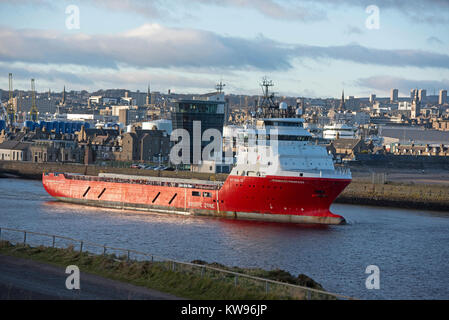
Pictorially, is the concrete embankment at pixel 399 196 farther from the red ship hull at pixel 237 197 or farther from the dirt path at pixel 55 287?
the dirt path at pixel 55 287

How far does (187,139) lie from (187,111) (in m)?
4.32

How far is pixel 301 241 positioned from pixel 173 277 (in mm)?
16724

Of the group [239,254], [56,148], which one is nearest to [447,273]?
[239,254]

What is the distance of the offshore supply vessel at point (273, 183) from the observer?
41.7 m

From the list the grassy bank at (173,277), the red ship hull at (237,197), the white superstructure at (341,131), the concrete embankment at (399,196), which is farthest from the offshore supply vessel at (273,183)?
the white superstructure at (341,131)

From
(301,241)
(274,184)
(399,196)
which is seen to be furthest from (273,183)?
(399,196)

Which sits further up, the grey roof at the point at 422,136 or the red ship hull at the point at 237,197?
the grey roof at the point at 422,136

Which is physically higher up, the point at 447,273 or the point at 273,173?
the point at 273,173

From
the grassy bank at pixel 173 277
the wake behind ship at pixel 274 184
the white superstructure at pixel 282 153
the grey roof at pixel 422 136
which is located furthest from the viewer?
the grey roof at pixel 422 136

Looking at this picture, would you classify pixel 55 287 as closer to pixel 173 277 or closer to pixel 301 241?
pixel 173 277

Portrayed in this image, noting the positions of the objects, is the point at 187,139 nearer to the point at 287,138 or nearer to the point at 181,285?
the point at 287,138

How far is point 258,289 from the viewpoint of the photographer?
1961cm

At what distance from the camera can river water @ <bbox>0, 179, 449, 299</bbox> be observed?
Answer: 2781cm

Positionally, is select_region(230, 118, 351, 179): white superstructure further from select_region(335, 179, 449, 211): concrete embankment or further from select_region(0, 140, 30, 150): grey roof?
select_region(0, 140, 30, 150): grey roof
